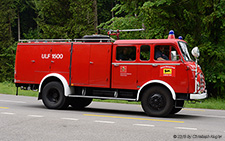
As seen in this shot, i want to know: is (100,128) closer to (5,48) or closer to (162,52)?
(162,52)

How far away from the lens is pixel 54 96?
13094 millimetres

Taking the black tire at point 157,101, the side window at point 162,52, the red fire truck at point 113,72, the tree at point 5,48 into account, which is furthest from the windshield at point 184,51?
the tree at point 5,48

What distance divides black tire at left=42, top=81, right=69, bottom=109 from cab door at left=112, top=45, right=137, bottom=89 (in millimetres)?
2033

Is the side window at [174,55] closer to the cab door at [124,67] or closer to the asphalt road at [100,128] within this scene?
the cab door at [124,67]

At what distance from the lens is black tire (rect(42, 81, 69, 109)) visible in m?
12.8

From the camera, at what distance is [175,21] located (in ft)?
73.6

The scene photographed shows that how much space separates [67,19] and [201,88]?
3005 centimetres

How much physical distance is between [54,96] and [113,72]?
2554 millimetres

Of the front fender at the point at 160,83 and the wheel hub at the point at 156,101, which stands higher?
the front fender at the point at 160,83

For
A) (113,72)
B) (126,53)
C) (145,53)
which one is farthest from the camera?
(113,72)

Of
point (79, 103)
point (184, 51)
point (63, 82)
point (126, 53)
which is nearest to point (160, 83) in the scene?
point (184, 51)

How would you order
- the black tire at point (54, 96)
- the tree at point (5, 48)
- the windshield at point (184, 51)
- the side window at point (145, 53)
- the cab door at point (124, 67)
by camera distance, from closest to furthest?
the windshield at point (184, 51) → the side window at point (145, 53) → the cab door at point (124, 67) → the black tire at point (54, 96) → the tree at point (5, 48)

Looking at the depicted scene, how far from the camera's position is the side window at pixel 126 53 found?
11805mm

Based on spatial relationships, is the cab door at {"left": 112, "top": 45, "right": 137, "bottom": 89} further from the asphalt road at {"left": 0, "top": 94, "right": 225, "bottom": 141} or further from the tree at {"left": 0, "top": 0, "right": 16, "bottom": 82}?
the tree at {"left": 0, "top": 0, "right": 16, "bottom": 82}
